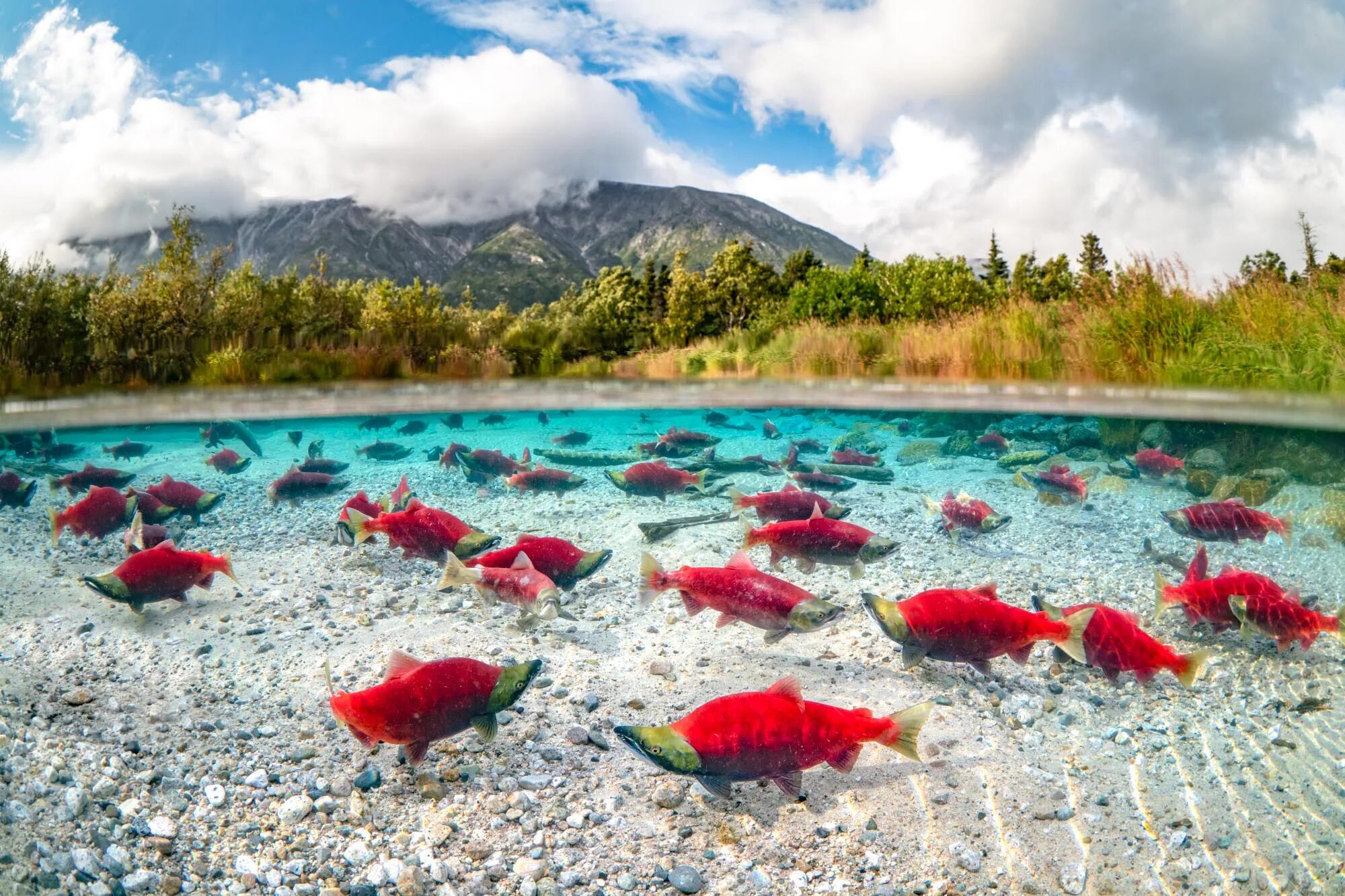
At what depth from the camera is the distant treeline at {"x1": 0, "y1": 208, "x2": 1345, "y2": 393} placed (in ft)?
23.7

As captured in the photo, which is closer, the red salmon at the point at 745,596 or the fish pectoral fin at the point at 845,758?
the fish pectoral fin at the point at 845,758

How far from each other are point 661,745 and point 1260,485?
9.85 meters

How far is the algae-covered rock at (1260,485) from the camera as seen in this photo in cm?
802

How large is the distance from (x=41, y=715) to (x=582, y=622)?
2.46 meters

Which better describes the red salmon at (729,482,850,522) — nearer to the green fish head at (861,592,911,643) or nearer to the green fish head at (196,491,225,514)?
the green fish head at (861,592,911,643)

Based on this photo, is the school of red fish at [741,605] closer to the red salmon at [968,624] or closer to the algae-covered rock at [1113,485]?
the red salmon at [968,624]

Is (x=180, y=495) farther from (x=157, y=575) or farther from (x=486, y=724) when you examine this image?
(x=486, y=724)

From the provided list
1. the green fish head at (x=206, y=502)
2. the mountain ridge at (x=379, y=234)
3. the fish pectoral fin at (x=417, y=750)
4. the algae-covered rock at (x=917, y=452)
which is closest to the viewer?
the fish pectoral fin at (x=417, y=750)

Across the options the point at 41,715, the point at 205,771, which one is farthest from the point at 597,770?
the point at 41,715

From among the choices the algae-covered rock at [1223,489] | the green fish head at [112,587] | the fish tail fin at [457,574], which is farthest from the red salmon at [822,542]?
the algae-covered rock at [1223,489]

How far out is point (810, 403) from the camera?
1198 cm

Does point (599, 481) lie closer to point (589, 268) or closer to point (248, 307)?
point (248, 307)

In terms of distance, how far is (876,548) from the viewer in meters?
3.33

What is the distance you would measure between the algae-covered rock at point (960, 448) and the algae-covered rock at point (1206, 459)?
4.02 meters
